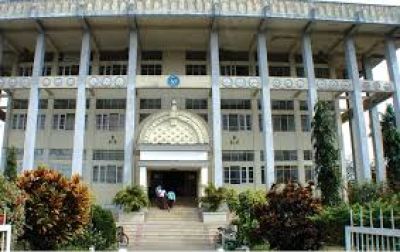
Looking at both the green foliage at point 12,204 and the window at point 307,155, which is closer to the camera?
the green foliage at point 12,204

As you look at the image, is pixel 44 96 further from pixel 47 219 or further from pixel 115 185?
pixel 47 219

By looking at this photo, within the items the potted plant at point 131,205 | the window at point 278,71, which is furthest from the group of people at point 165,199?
the window at point 278,71

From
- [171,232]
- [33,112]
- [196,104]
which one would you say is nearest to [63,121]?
[33,112]

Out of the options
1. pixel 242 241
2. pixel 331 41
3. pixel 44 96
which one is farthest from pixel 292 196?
pixel 44 96

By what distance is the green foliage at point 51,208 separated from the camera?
12383 mm

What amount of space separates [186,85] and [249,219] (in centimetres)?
1194

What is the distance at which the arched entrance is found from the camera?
25.2 metres

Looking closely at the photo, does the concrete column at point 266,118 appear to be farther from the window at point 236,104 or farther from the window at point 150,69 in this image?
the window at point 150,69

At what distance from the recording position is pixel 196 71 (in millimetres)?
30266

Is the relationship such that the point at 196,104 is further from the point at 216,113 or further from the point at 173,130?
the point at 216,113

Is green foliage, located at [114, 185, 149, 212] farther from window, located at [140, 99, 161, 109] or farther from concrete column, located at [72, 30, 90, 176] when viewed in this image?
window, located at [140, 99, 161, 109]

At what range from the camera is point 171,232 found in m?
18.9

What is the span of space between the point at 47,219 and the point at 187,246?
6.22 meters

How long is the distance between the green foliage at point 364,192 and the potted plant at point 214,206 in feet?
22.5
